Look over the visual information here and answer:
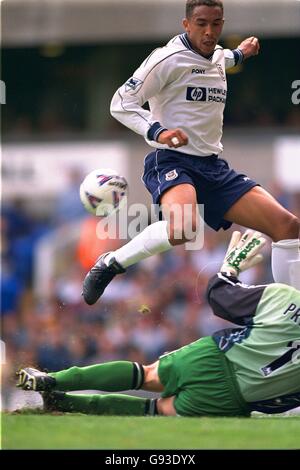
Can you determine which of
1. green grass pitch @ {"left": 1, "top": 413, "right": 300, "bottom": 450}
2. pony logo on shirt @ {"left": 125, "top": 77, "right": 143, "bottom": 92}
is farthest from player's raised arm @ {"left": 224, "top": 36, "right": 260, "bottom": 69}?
green grass pitch @ {"left": 1, "top": 413, "right": 300, "bottom": 450}

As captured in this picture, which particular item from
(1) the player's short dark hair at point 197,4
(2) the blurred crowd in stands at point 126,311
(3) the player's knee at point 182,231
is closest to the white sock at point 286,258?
(3) the player's knee at point 182,231

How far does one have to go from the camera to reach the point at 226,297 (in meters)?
6.46

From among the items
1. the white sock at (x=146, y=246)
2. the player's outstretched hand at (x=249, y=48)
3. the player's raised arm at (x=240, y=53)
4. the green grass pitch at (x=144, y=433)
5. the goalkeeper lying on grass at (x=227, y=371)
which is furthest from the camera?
the player's outstretched hand at (x=249, y=48)

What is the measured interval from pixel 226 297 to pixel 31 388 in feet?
4.15

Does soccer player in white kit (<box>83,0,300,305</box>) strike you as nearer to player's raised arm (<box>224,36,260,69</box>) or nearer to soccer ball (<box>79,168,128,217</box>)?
player's raised arm (<box>224,36,260,69</box>)

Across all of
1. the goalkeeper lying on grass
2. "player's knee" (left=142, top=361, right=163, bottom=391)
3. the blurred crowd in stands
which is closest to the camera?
the goalkeeper lying on grass

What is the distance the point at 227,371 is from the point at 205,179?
1.48m

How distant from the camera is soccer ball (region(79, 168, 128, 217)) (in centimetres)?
748

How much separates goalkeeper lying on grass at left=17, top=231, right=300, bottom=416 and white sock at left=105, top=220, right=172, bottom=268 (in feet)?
1.90

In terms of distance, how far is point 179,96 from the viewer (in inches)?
286

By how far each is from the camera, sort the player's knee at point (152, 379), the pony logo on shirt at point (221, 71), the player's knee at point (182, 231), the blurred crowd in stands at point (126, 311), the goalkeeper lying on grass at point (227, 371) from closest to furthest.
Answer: the goalkeeper lying on grass at point (227, 371) → the player's knee at point (152, 379) → the player's knee at point (182, 231) → the pony logo on shirt at point (221, 71) → the blurred crowd in stands at point (126, 311)

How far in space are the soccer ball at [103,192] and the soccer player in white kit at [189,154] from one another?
0.80 feet

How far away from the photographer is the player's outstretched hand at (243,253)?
674 centimetres

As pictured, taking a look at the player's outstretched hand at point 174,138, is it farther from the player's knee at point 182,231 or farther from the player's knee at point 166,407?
the player's knee at point 166,407
